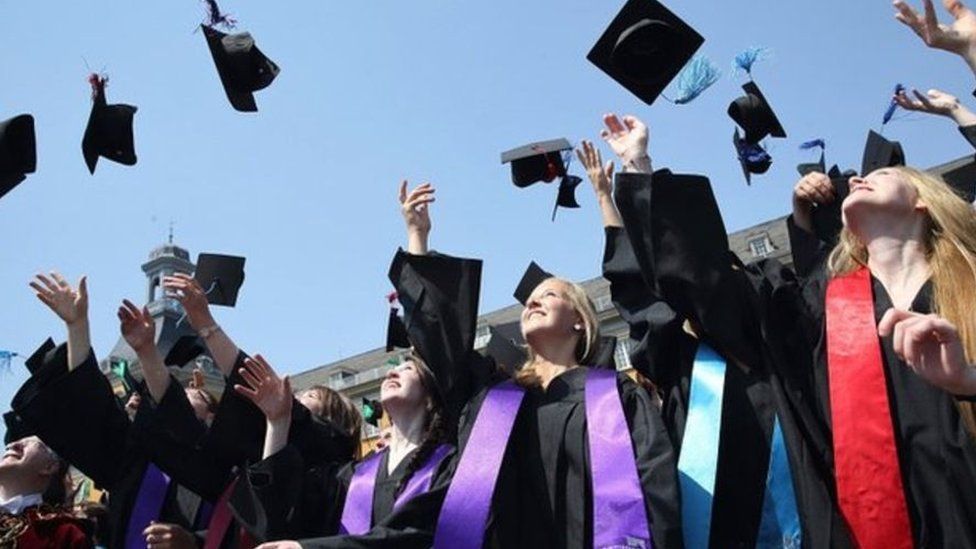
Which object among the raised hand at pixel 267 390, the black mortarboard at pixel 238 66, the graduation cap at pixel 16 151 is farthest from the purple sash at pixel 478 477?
the graduation cap at pixel 16 151

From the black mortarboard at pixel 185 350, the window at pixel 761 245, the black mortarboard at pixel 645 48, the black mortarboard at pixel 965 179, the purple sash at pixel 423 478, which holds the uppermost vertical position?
the black mortarboard at pixel 645 48

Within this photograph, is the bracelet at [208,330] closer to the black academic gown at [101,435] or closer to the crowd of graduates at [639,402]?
the crowd of graduates at [639,402]

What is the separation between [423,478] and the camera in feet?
10.8

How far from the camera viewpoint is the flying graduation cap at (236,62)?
4.57 m

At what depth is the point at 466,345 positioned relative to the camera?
3.43 metres

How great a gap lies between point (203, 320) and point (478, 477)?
1820 millimetres

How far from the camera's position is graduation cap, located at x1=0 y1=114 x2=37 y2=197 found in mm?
4359

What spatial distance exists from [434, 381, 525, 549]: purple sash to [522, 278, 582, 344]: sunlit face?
1.30 ft

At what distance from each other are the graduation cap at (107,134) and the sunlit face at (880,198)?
3565mm

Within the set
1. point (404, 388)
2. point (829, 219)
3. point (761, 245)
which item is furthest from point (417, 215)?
point (761, 245)

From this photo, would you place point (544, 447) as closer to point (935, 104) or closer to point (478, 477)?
point (478, 477)

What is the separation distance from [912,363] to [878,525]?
0.59 metres

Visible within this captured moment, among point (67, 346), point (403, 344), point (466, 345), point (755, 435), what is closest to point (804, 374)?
point (755, 435)

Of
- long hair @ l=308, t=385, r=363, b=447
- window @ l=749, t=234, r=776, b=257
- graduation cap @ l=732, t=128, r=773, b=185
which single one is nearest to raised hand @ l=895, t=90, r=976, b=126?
Answer: graduation cap @ l=732, t=128, r=773, b=185
